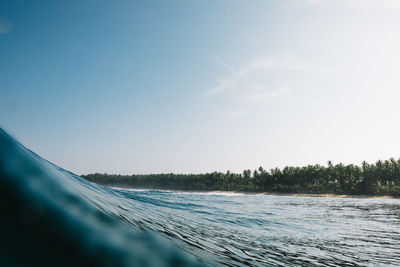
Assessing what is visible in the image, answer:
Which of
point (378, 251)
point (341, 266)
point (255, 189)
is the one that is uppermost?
point (341, 266)

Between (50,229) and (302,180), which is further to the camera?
(302,180)

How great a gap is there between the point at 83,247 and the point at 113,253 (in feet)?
0.31

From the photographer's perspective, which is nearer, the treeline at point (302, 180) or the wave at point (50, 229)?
the wave at point (50, 229)

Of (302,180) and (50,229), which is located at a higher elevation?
(50,229)

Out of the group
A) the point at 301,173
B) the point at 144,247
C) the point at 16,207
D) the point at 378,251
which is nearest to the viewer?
the point at 16,207

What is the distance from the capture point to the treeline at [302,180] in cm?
7300

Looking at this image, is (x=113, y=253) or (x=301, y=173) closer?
(x=113, y=253)

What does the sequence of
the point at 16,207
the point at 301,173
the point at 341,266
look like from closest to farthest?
the point at 16,207
the point at 341,266
the point at 301,173

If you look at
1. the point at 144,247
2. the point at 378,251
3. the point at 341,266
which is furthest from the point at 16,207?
the point at 378,251

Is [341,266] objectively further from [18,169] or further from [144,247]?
[18,169]

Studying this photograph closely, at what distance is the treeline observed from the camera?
73.0m

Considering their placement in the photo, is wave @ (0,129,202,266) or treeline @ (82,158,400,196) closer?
wave @ (0,129,202,266)

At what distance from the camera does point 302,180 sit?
8612 cm

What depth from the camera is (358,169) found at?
7681 centimetres
